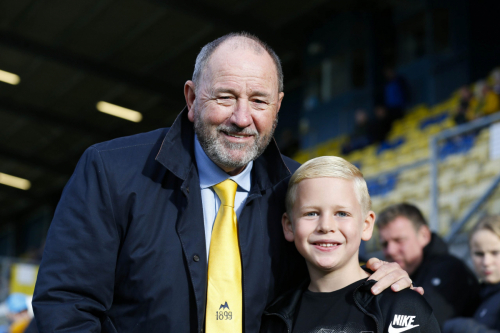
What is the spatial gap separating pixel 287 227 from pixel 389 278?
44cm

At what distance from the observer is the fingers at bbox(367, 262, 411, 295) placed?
2.04m

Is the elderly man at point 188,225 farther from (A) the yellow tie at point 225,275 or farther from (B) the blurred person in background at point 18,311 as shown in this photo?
(B) the blurred person in background at point 18,311

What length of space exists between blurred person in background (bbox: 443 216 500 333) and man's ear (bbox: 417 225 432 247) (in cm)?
47

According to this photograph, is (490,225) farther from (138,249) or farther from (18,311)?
(18,311)

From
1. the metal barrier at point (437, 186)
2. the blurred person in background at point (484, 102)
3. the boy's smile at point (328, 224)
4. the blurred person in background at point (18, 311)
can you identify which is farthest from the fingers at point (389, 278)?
the blurred person in background at point (484, 102)

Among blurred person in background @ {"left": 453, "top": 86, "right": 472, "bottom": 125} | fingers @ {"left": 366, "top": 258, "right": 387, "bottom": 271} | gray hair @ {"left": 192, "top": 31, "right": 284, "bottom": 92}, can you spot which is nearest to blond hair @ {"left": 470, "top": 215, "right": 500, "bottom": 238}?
fingers @ {"left": 366, "top": 258, "right": 387, "bottom": 271}

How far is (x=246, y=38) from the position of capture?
7.45 ft

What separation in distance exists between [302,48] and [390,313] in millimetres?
13032

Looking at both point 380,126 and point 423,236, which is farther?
point 380,126

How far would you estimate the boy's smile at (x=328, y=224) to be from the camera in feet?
7.04

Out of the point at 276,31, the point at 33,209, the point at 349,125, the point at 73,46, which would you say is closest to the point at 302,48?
the point at 276,31

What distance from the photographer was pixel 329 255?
2.14m

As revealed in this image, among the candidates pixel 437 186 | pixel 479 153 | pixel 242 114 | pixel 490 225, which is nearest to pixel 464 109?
pixel 479 153

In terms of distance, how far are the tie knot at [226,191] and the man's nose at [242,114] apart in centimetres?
26
